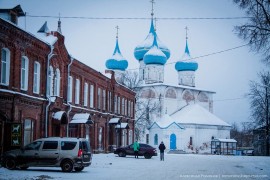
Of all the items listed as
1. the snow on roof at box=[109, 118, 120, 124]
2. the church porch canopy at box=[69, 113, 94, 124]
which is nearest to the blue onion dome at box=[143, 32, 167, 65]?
the snow on roof at box=[109, 118, 120, 124]

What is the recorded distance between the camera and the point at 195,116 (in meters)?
67.4

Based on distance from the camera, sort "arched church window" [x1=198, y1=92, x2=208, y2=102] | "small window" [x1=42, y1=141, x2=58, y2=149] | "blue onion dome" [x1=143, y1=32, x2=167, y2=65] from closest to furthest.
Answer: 1. "small window" [x1=42, y1=141, x2=58, y2=149]
2. "blue onion dome" [x1=143, y1=32, x2=167, y2=65]
3. "arched church window" [x1=198, y1=92, x2=208, y2=102]

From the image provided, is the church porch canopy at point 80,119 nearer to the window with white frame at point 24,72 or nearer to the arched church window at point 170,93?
the window with white frame at point 24,72

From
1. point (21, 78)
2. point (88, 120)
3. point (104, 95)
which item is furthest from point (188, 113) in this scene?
point (21, 78)

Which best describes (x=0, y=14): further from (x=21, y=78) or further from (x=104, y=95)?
(x=104, y=95)

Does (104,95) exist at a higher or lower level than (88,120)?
higher

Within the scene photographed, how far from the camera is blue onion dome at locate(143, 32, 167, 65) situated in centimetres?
6844

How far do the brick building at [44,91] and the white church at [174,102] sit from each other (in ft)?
69.4

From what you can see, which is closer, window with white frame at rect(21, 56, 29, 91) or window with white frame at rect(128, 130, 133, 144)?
window with white frame at rect(21, 56, 29, 91)

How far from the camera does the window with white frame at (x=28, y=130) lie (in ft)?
81.2

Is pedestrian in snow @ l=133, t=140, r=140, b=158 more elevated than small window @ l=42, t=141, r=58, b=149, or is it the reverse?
small window @ l=42, t=141, r=58, b=149

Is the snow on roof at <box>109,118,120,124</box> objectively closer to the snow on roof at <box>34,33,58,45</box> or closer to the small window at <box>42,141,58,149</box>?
the snow on roof at <box>34,33,58,45</box>

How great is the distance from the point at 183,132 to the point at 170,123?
268 centimetres

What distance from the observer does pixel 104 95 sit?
4144 centimetres
